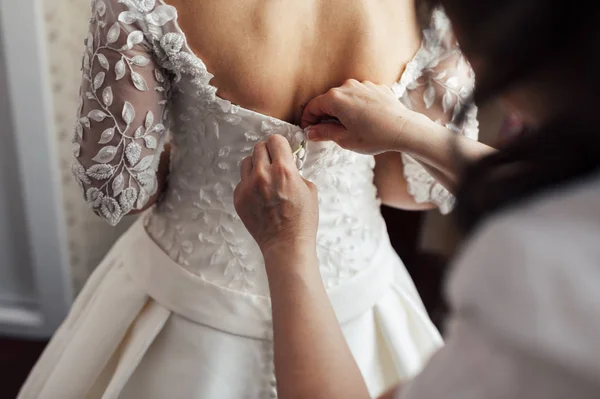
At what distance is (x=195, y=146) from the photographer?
773 millimetres

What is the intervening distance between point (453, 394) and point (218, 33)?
48 centimetres

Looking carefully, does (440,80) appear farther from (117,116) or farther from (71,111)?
(71,111)

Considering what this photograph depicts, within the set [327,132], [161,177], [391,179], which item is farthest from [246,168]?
[391,179]

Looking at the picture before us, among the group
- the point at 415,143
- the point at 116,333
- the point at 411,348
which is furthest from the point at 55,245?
the point at 415,143

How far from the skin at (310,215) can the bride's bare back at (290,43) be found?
3cm

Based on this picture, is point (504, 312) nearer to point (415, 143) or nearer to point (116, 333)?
point (415, 143)

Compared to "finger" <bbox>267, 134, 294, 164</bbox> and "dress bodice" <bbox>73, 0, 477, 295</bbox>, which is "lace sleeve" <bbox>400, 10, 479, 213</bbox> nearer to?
"dress bodice" <bbox>73, 0, 477, 295</bbox>

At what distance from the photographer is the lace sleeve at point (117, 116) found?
67cm

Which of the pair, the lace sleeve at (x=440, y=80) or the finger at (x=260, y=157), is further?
the lace sleeve at (x=440, y=80)

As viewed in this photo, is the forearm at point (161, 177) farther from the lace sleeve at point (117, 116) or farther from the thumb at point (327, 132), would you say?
the thumb at point (327, 132)

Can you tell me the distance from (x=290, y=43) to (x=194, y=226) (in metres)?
0.30

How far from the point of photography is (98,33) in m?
0.67

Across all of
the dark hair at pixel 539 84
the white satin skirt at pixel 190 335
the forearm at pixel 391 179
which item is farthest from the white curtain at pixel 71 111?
the dark hair at pixel 539 84

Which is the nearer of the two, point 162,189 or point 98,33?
point 98,33
